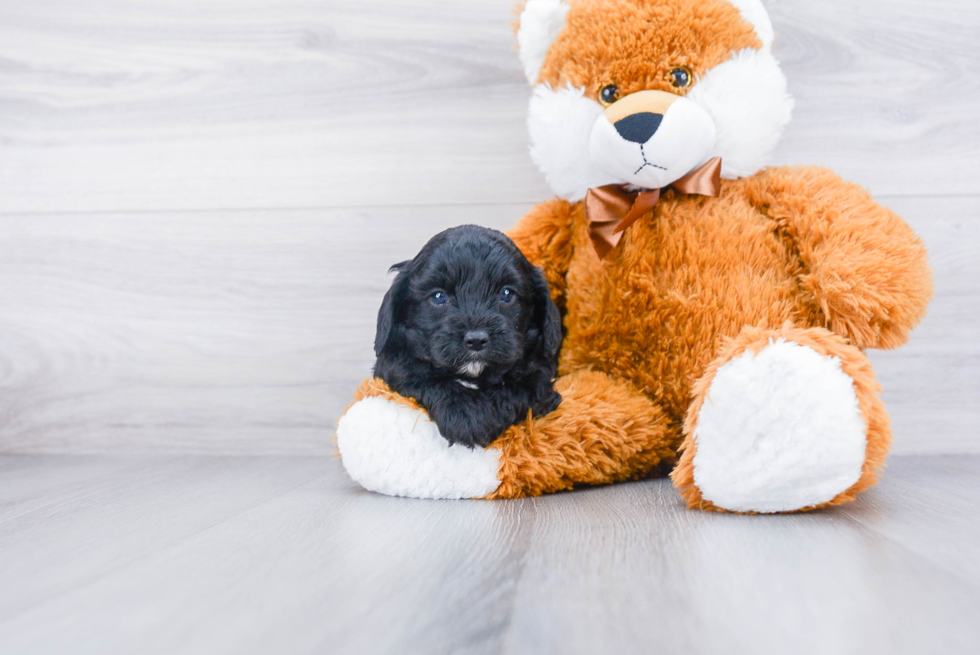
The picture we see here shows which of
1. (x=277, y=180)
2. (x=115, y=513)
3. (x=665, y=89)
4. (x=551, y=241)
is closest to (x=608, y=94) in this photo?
(x=665, y=89)

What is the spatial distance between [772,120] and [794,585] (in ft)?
2.30

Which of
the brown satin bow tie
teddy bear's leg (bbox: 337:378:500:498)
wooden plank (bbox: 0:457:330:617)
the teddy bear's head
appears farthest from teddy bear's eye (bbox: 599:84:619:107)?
wooden plank (bbox: 0:457:330:617)

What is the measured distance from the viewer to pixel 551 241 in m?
1.12

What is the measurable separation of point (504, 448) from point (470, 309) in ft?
0.62

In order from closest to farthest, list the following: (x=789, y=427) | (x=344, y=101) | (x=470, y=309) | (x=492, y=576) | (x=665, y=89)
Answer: (x=492, y=576)
(x=789, y=427)
(x=470, y=309)
(x=665, y=89)
(x=344, y=101)

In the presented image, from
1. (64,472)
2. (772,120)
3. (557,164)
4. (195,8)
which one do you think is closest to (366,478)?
(557,164)

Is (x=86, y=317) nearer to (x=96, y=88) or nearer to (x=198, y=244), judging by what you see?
(x=198, y=244)

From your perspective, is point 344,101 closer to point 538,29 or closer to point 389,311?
point 538,29

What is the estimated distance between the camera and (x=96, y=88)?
1.39 metres

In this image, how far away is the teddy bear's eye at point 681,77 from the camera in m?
0.97

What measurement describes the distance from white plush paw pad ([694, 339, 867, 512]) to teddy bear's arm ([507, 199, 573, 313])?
38cm

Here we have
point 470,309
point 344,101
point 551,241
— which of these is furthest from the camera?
point 344,101

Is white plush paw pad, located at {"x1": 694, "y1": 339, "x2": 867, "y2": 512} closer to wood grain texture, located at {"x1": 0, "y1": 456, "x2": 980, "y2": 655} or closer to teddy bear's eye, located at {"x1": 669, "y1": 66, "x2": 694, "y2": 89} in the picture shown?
wood grain texture, located at {"x1": 0, "y1": 456, "x2": 980, "y2": 655}

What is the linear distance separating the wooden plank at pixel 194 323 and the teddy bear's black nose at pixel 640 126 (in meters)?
0.40
